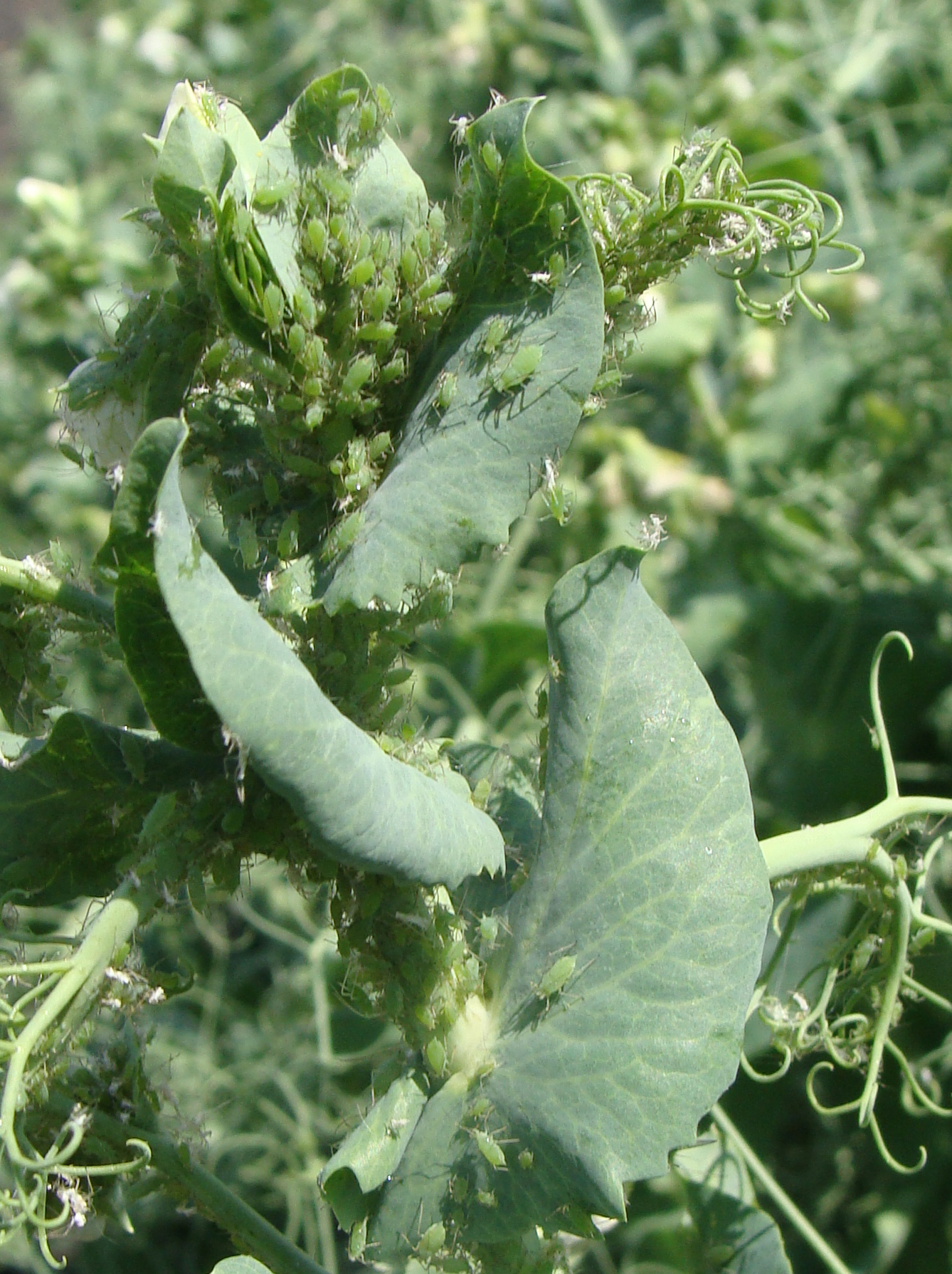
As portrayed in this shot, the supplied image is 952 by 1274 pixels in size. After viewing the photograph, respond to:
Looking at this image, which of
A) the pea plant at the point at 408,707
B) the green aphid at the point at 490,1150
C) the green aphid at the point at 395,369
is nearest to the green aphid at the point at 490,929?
the pea plant at the point at 408,707

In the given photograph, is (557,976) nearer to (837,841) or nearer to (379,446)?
(837,841)

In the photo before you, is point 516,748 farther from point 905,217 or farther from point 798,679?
point 905,217

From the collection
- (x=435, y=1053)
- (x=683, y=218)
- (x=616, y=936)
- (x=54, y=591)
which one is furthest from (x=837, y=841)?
(x=54, y=591)

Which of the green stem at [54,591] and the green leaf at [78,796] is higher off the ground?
the green stem at [54,591]

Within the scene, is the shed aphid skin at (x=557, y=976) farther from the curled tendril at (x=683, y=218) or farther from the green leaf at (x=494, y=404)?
the curled tendril at (x=683, y=218)

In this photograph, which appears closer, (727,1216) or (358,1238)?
(358,1238)

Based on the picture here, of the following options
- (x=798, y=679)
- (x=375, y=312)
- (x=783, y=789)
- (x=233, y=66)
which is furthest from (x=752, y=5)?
(x=375, y=312)
